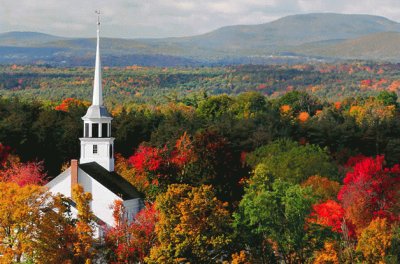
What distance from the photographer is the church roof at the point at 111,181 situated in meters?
73.2

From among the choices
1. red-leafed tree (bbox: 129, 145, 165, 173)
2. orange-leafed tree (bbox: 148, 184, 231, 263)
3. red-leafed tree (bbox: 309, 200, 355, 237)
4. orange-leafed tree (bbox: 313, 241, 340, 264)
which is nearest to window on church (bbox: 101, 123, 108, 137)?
red-leafed tree (bbox: 129, 145, 165, 173)

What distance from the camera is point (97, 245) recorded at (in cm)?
5900

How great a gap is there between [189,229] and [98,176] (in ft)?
62.0

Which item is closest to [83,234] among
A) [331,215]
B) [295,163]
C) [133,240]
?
[133,240]

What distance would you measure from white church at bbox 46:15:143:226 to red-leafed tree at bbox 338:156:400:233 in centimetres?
1464

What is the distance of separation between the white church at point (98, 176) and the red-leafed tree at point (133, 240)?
881 centimetres

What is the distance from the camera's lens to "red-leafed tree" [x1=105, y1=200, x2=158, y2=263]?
5803cm

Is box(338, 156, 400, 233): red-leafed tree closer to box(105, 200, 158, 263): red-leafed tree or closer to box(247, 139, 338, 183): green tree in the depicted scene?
box(247, 139, 338, 183): green tree

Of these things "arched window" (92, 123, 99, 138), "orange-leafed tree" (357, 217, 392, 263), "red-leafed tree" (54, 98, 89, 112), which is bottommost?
"red-leafed tree" (54, 98, 89, 112)

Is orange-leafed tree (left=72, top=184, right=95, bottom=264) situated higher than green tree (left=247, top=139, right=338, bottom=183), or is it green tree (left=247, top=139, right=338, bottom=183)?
orange-leafed tree (left=72, top=184, right=95, bottom=264)

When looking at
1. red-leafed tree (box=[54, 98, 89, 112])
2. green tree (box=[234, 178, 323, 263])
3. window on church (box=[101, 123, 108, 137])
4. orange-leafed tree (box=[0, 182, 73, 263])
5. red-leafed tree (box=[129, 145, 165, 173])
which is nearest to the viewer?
orange-leafed tree (box=[0, 182, 73, 263])

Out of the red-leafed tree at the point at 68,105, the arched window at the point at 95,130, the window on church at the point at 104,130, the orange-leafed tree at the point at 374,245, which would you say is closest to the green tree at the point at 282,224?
the orange-leafed tree at the point at 374,245

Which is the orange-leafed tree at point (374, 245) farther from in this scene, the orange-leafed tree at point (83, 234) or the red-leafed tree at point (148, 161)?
the red-leafed tree at point (148, 161)

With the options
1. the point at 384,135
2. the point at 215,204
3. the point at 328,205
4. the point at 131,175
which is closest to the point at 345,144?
the point at 384,135
